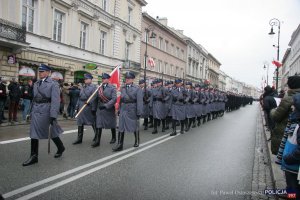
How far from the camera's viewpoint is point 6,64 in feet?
61.8

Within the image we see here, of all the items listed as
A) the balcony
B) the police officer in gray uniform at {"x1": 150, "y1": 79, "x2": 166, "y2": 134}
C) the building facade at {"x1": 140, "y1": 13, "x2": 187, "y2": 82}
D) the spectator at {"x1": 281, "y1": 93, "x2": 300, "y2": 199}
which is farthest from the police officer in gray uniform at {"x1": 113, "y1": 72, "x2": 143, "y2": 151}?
the building facade at {"x1": 140, "y1": 13, "x2": 187, "y2": 82}

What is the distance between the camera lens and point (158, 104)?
12.5 m

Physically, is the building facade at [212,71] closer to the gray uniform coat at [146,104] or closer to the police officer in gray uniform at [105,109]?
the gray uniform coat at [146,104]

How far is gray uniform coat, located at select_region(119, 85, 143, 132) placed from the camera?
820 cm

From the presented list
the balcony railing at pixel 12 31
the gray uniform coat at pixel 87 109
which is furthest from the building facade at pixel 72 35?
the gray uniform coat at pixel 87 109

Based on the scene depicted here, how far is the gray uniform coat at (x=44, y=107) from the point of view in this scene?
6293 millimetres

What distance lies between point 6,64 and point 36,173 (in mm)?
15045

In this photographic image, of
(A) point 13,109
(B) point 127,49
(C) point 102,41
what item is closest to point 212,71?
(B) point 127,49

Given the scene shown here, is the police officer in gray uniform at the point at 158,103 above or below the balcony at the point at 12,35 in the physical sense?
below

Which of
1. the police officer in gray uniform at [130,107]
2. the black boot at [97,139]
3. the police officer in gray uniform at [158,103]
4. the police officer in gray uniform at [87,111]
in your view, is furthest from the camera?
the police officer in gray uniform at [158,103]

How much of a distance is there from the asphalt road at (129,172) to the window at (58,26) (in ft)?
54.8

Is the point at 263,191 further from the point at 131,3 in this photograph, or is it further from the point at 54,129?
the point at 131,3

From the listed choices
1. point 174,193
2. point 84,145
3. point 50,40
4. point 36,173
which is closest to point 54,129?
point 36,173

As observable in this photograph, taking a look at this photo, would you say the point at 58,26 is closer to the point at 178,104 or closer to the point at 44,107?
the point at 178,104
